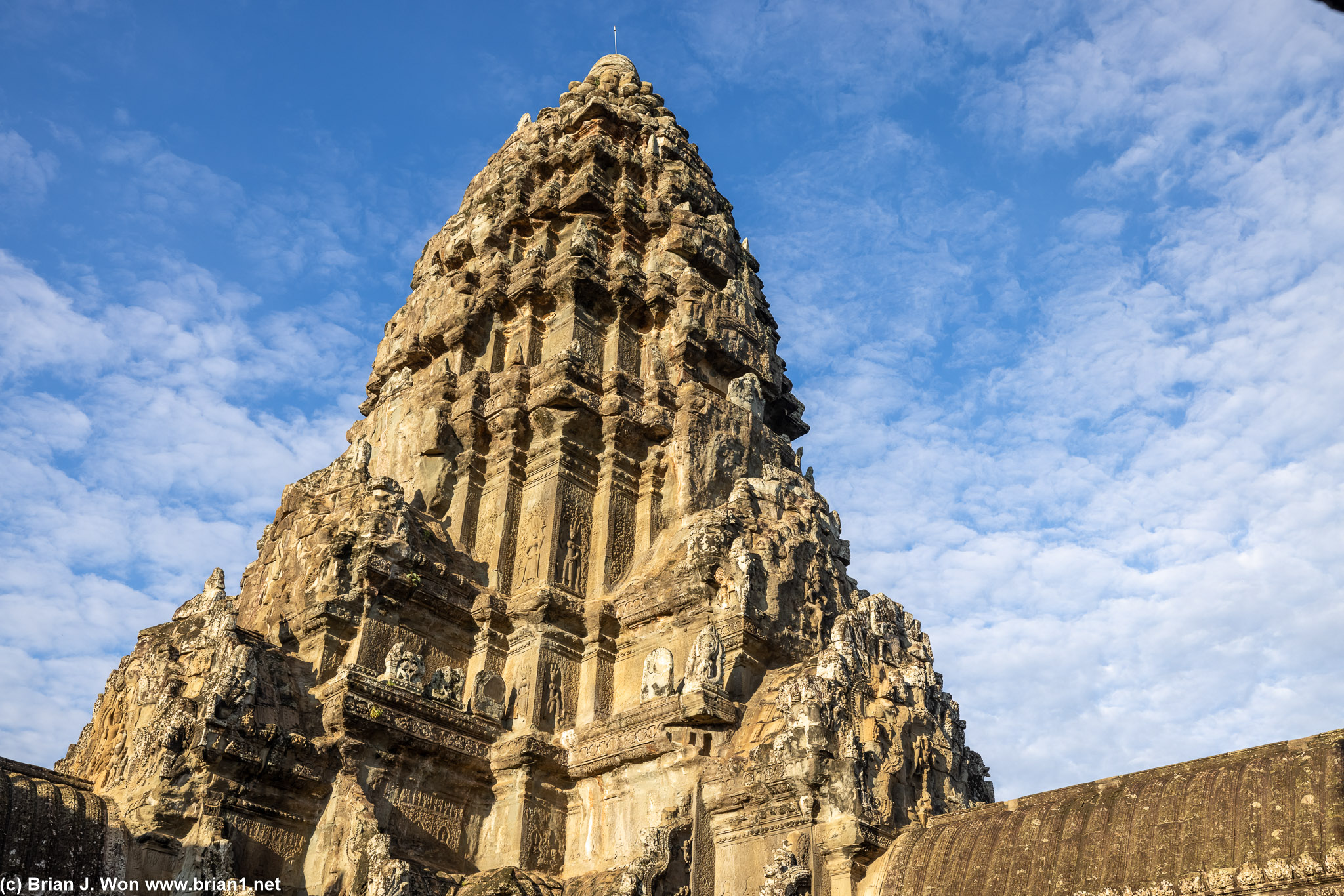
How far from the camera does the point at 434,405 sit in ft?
58.9

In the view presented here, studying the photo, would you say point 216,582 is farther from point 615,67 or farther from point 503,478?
point 615,67

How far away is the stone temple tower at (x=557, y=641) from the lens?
37.5ft

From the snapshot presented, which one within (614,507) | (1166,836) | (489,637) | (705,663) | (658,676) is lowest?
(1166,836)

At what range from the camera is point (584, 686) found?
14.7 metres

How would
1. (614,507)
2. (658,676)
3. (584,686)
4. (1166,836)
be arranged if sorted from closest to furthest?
(1166,836) → (658,676) → (584,686) → (614,507)

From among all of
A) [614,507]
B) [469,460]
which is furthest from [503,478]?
[614,507]

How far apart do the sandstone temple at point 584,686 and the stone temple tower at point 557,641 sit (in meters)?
0.05

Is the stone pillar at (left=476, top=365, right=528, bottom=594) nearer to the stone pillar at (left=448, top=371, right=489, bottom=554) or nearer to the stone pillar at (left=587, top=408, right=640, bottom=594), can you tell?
the stone pillar at (left=448, top=371, right=489, bottom=554)

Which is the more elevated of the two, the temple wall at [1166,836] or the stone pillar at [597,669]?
the stone pillar at [597,669]

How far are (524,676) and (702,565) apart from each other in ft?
9.60

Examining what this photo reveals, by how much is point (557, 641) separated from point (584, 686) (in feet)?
2.33

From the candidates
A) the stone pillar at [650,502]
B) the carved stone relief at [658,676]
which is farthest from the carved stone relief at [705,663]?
the stone pillar at [650,502]

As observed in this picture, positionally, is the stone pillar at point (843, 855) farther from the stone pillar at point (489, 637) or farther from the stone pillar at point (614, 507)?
the stone pillar at point (489, 637)

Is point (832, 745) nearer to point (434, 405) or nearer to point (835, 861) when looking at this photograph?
point (835, 861)
